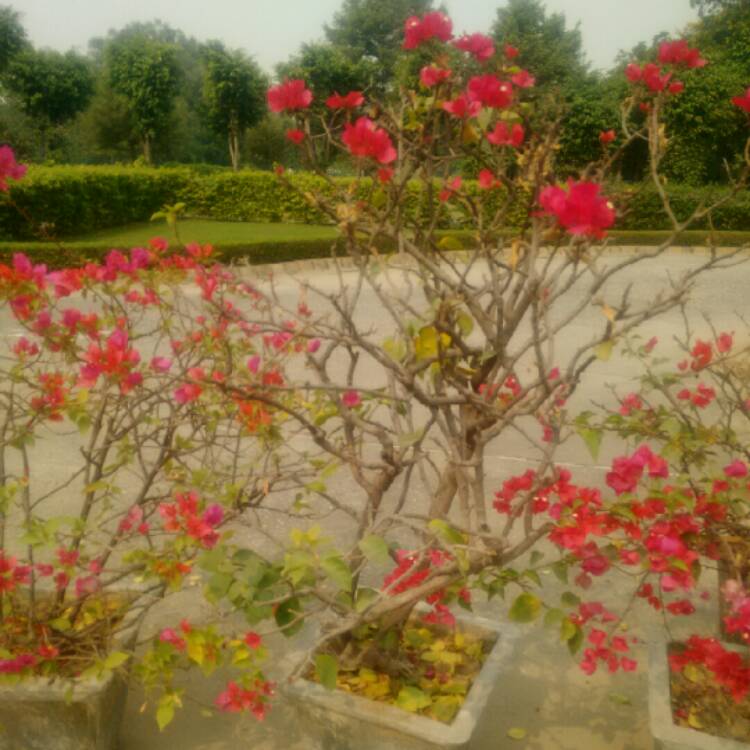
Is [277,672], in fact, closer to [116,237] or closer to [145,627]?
[145,627]

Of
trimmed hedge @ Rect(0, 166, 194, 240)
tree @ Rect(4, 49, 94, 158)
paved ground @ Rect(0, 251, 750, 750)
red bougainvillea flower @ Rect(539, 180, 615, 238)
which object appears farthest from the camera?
tree @ Rect(4, 49, 94, 158)

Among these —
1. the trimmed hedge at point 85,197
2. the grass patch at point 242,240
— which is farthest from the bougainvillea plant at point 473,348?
the trimmed hedge at point 85,197

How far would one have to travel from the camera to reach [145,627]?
280cm

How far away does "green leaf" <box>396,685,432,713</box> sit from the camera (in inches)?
71.5

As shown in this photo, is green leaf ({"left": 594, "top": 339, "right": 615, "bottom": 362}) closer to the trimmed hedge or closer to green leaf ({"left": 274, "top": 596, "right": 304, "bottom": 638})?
green leaf ({"left": 274, "top": 596, "right": 304, "bottom": 638})

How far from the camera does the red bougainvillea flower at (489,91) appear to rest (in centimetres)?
147

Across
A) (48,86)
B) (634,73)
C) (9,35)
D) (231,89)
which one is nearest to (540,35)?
(231,89)

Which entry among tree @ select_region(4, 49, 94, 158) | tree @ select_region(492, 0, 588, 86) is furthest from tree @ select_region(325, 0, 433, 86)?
tree @ select_region(4, 49, 94, 158)

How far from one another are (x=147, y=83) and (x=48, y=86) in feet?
16.1

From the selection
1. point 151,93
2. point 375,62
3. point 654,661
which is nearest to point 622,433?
point 654,661

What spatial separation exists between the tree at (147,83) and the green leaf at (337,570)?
30215 millimetres

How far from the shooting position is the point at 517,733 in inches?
90.0

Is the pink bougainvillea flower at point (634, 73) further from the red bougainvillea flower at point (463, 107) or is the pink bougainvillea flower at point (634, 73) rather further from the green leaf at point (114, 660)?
the green leaf at point (114, 660)

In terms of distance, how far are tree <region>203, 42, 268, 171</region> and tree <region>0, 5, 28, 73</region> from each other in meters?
16.1
